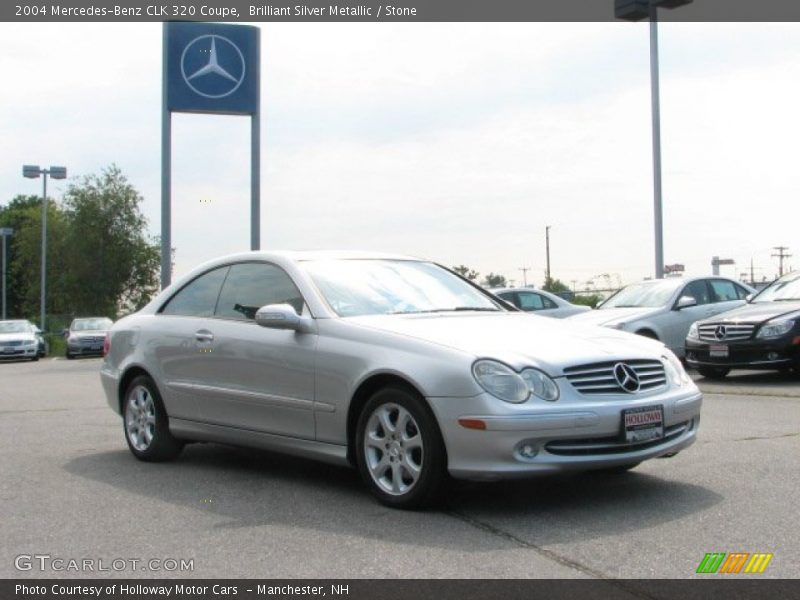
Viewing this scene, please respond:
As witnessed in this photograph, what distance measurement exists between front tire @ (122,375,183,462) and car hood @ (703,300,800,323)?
845 centimetres

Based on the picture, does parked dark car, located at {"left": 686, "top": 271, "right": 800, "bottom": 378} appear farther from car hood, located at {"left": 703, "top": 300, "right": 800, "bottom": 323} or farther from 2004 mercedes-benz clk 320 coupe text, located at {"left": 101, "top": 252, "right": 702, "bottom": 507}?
2004 mercedes-benz clk 320 coupe text, located at {"left": 101, "top": 252, "right": 702, "bottom": 507}

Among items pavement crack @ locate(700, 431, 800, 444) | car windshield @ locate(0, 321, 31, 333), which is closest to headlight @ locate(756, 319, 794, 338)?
pavement crack @ locate(700, 431, 800, 444)

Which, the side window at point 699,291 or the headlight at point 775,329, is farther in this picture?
the side window at point 699,291

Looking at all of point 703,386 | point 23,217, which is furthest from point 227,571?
point 23,217

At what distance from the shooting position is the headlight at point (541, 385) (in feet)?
17.3

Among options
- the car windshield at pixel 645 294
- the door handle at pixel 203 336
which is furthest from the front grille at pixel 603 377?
the car windshield at pixel 645 294

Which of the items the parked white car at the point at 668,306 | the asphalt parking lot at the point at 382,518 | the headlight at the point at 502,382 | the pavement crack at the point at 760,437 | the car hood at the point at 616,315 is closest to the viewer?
the asphalt parking lot at the point at 382,518

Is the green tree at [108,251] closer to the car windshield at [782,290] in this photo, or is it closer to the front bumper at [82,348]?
the front bumper at [82,348]

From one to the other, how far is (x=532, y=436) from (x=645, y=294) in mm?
11649

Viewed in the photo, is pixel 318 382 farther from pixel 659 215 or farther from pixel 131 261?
pixel 131 261

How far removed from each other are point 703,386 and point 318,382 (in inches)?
325

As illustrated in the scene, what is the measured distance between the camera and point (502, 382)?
208 inches

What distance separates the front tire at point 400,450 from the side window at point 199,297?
2.01 meters

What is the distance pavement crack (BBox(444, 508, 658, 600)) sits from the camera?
160 inches
